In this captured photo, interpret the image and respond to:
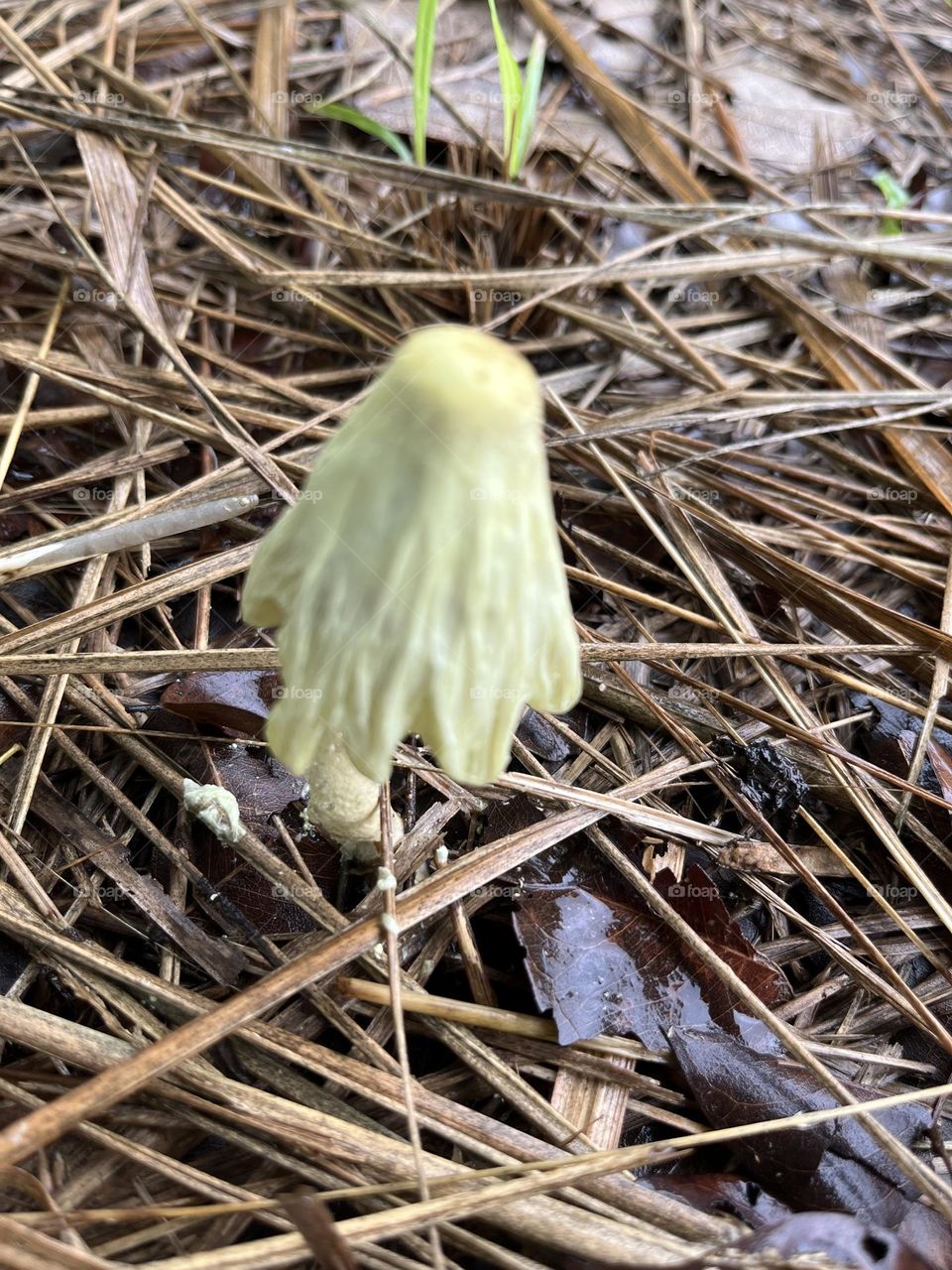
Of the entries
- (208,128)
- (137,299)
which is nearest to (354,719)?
(137,299)

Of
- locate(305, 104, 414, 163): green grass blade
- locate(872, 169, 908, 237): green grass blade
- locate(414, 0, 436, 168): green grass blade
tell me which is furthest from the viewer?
locate(872, 169, 908, 237): green grass blade

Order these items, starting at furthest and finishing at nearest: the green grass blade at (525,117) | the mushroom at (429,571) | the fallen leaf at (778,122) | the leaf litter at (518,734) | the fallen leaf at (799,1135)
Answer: the fallen leaf at (778,122)
the green grass blade at (525,117)
the fallen leaf at (799,1135)
the leaf litter at (518,734)
the mushroom at (429,571)

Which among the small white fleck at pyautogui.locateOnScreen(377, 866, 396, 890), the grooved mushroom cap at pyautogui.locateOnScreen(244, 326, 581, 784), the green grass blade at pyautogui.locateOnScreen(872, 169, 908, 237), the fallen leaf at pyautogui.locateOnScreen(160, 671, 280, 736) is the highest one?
the green grass blade at pyautogui.locateOnScreen(872, 169, 908, 237)

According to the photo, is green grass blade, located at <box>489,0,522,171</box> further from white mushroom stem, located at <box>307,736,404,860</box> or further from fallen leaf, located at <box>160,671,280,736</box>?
white mushroom stem, located at <box>307,736,404,860</box>

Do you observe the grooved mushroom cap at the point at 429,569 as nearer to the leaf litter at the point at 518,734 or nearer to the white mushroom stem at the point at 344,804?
the white mushroom stem at the point at 344,804

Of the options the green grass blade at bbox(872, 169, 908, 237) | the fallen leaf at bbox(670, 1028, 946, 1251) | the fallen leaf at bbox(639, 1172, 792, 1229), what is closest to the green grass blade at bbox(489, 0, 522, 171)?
the green grass blade at bbox(872, 169, 908, 237)

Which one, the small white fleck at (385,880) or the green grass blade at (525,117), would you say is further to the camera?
the green grass blade at (525,117)

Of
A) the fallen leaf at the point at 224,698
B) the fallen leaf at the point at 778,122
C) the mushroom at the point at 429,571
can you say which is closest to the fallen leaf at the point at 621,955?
the mushroom at the point at 429,571
